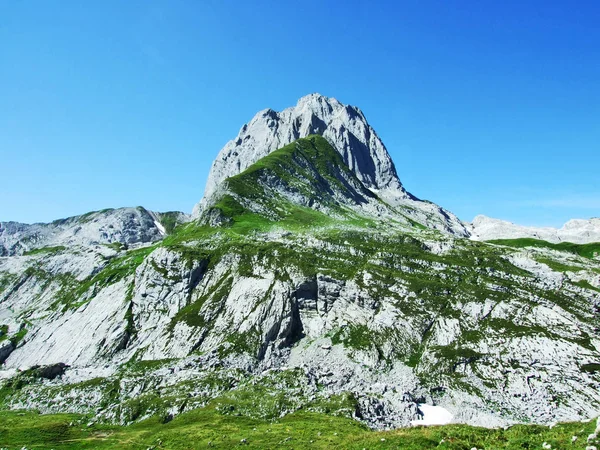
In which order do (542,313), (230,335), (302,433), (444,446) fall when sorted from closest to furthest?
(444,446) → (302,433) → (542,313) → (230,335)

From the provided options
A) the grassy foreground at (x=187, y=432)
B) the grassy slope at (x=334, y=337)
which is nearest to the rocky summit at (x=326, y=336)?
the grassy slope at (x=334, y=337)

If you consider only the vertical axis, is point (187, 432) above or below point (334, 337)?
below

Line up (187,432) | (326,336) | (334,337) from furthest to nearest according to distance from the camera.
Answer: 1. (326,336)
2. (334,337)
3. (187,432)

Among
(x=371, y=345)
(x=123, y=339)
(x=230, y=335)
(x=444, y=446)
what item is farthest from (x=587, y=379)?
(x=123, y=339)

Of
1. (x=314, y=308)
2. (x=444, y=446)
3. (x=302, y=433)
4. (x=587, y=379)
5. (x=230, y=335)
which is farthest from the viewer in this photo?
(x=314, y=308)

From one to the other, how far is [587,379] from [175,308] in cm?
11534

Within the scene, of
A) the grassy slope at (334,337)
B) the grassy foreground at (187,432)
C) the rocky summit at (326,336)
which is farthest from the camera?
the rocky summit at (326,336)

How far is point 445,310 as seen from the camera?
108 meters

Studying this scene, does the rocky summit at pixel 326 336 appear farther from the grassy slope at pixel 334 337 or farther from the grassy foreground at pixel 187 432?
the grassy foreground at pixel 187 432

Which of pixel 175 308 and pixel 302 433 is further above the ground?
pixel 175 308

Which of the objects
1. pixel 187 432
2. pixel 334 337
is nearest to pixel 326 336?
pixel 334 337

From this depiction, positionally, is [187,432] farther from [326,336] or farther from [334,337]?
[334,337]

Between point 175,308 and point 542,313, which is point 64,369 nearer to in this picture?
point 175,308

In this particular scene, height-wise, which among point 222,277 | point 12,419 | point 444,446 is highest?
point 222,277
